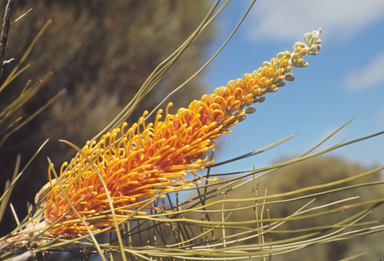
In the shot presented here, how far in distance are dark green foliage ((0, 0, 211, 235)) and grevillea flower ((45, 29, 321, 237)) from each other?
2.22ft

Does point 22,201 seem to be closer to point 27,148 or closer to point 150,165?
point 27,148

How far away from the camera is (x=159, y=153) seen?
14 cm

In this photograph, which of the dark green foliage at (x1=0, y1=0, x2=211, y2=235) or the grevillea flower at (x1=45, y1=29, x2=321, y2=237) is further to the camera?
the dark green foliage at (x1=0, y1=0, x2=211, y2=235)

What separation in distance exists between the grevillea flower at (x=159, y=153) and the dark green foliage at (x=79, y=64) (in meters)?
0.68

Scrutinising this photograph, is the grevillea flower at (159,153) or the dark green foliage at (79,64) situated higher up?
the dark green foliage at (79,64)

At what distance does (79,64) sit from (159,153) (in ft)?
2.59

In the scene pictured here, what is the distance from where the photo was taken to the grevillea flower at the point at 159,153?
0.44ft

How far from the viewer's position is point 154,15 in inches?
39.3

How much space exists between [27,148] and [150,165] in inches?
29.7

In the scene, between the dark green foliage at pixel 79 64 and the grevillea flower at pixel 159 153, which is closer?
the grevillea flower at pixel 159 153

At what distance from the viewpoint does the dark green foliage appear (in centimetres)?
73

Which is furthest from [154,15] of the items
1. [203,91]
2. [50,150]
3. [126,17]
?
[50,150]

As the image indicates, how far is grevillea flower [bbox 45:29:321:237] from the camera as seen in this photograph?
0.13 meters

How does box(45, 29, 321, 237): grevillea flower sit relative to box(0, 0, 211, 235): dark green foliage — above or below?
below
